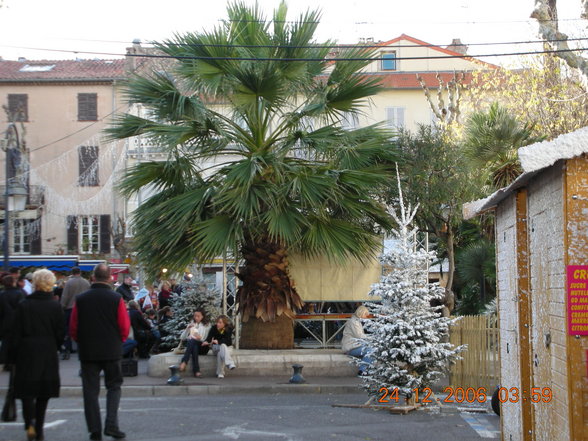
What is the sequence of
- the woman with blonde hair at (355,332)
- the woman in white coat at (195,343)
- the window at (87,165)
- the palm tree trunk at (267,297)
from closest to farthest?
the woman with blonde hair at (355,332), the woman in white coat at (195,343), the palm tree trunk at (267,297), the window at (87,165)

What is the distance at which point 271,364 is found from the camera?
50.0 ft

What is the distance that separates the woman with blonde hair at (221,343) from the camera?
48.9 ft

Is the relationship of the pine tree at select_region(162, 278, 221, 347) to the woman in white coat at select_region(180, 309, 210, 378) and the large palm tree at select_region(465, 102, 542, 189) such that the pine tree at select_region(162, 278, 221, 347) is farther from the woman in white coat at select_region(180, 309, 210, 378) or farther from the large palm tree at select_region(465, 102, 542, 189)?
the large palm tree at select_region(465, 102, 542, 189)

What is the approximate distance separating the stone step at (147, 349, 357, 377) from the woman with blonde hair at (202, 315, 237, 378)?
0.24 m

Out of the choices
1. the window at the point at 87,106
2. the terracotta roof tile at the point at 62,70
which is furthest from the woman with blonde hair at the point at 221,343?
the window at the point at 87,106

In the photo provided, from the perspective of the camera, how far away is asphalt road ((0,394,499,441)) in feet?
30.2

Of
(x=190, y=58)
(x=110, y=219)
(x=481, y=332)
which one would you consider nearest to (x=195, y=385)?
(x=481, y=332)

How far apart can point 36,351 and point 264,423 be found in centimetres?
322

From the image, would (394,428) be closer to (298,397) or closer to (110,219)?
(298,397)

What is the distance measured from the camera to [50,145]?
42.8m

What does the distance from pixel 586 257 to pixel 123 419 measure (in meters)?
6.66
